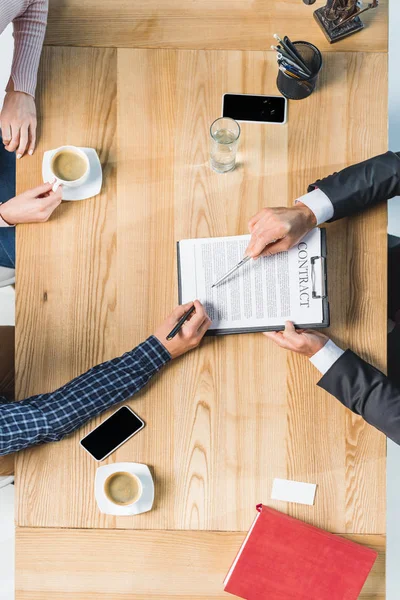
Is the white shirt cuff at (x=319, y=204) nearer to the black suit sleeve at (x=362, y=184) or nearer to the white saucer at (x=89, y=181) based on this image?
the black suit sleeve at (x=362, y=184)

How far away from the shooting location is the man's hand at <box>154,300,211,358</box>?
3.88ft

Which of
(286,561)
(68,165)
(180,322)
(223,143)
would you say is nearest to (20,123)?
(68,165)

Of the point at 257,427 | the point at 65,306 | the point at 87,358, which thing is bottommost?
the point at 257,427

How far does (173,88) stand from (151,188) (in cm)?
23

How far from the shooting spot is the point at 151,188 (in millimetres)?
1257

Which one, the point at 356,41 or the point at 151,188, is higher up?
the point at 356,41

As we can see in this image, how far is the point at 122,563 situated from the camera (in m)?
1.21

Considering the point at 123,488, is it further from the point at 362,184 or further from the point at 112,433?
the point at 362,184

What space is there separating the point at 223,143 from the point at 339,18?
15.2 inches

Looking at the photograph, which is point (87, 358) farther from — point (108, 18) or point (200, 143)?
point (108, 18)

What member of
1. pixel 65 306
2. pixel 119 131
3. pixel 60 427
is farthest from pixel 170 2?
pixel 60 427

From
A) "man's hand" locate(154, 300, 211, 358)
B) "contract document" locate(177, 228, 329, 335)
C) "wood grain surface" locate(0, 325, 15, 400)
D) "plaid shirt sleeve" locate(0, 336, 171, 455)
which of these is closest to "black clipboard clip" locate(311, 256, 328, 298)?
"contract document" locate(177, 228, 329, 335)

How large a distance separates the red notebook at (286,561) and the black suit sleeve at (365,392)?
0.86 ft

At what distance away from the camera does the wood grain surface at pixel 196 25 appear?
4.18ft
